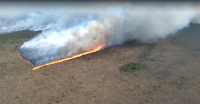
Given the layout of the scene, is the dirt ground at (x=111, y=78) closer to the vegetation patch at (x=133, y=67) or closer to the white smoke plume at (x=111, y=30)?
the vegetation patch at (x=133, y=67)

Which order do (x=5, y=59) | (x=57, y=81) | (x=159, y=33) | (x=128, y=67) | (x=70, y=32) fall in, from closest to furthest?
1. (x=57, y=81)
2. (x=128, y=67)
3. (x=5, y=59)
4. (x=70, y=32)
5. (x=159, y=33)

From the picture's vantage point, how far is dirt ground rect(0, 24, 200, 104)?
1798 centimetres

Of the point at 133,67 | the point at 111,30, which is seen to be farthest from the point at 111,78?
the point at 111,30

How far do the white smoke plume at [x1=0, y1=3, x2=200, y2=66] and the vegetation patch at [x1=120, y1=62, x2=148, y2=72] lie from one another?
22.7ft

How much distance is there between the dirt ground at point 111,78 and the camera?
18.0 m

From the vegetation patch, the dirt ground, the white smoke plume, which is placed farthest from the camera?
the white smoke plume

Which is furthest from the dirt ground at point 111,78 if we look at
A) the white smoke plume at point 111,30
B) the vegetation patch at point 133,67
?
the white smoke plume at point 111,30

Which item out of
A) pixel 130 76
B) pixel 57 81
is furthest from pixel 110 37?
pixel 57 81

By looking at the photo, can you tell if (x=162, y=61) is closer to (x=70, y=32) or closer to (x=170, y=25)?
(x=170, y=25)

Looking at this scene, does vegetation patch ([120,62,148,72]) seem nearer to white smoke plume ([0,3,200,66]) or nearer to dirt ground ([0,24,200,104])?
dirt ground ([0,24,200,104])

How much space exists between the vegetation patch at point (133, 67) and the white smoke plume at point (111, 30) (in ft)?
22.7

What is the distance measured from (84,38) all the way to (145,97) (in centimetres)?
1347

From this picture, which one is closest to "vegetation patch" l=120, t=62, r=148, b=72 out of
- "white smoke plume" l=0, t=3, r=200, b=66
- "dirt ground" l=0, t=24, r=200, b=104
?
"dirt ground" l=0, t=24, r=200, b=104

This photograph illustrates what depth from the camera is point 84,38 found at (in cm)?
2820
